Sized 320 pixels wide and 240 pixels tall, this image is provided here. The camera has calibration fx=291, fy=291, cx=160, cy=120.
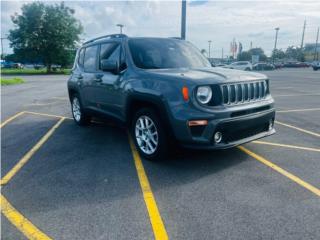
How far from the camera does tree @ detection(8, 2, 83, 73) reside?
44.2 m

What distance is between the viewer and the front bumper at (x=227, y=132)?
391 centimetres

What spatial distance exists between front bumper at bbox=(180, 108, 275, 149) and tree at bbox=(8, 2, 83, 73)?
45.1 meters

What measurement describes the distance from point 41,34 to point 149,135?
4590cm

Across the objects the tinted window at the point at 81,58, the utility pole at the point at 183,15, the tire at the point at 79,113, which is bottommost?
the tire at the point at 79,113

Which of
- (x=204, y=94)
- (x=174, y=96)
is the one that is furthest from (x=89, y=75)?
(x=204, y=94)

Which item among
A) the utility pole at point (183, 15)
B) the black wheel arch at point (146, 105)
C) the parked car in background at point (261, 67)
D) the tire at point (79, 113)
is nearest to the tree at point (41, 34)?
the parked car in background at point (261, 67)

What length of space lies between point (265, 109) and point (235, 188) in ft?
5.24

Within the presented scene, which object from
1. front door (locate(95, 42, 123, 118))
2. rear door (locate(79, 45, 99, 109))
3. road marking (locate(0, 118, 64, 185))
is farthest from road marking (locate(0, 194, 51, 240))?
rear door (locate(79, 45, 99, 109))

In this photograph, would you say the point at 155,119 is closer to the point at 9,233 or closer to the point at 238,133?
the point at 238,133

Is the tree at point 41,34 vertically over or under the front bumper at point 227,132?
over

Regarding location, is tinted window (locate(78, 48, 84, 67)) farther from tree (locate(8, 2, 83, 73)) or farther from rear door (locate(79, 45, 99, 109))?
tree (locate(8, 2, 83, 73))

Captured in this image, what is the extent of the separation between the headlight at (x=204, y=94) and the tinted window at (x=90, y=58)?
301 centimetres

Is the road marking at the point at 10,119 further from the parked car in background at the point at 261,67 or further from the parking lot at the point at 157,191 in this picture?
the parked car in background at the point at 261,67

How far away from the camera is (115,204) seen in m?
3.36
